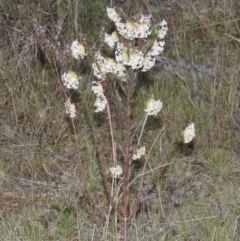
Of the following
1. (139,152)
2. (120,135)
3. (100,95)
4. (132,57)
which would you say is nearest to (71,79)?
(100,95)

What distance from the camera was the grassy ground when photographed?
3.70 meters

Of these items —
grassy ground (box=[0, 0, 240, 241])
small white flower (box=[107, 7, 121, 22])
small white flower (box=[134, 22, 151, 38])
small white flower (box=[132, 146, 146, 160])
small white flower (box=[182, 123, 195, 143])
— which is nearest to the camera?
small white flower (box=[134, 22, 151, 38])

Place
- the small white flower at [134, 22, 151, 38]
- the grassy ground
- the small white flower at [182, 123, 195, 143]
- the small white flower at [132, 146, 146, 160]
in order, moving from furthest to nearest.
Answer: the grassy ground < the small white flower at [132, 146, 146, 160] < the small white flower at [182, 123, 195, 143] < the small white flower at [134, 22, 151, 38]

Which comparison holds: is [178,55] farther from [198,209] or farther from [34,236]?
[34,236]

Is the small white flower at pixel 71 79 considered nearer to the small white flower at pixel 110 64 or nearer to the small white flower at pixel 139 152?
the small white flower at pixel 110 64

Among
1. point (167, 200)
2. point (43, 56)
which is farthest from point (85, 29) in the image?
point (167, 200)

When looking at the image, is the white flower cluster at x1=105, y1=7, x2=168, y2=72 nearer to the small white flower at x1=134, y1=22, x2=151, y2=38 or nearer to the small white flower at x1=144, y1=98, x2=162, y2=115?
the small white flower at x1=134, y1=22, x2=151, y2=38

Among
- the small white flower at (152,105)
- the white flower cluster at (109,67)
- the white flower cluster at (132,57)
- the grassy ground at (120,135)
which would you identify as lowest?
the grassy ground at (120,135)

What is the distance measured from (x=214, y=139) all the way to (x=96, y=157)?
2.10 feet

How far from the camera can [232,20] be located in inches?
187

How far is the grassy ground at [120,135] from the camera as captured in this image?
3.70 meters

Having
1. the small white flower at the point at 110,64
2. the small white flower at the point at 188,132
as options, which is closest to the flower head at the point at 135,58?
the small white flower at the point at 110,64

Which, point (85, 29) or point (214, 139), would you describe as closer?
point (214, 139)

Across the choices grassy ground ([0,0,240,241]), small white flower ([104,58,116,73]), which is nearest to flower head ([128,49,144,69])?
small white flower ([104,58,116,73])
